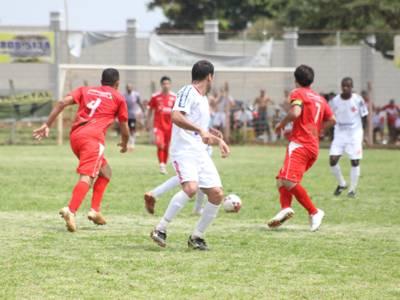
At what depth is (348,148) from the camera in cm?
1678

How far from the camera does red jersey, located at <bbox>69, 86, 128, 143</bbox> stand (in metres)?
11.5

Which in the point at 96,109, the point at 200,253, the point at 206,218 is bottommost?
the point at 200,253

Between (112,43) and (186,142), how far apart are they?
25.1 m

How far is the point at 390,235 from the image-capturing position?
1146 centimetres

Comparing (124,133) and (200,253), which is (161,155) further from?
(200,253)

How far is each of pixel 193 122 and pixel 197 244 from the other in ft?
3.88

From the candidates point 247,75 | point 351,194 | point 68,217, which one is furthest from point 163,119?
point 247,75

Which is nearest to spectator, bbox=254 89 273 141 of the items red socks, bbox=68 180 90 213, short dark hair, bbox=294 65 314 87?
short dark hair, bbox=294 65 314 87

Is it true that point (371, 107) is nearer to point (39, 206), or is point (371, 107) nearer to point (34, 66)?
point (34, 66)

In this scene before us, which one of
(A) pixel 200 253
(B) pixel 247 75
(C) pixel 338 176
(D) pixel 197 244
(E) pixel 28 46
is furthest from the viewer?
(B) pixel 247 75

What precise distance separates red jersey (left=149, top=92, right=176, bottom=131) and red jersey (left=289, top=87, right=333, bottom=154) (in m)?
8.63

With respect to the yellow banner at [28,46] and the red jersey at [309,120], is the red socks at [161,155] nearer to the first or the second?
the red jersey at [309,120]

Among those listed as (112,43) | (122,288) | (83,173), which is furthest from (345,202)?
(112,43)

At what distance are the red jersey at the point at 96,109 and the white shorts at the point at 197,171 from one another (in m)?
1.69
